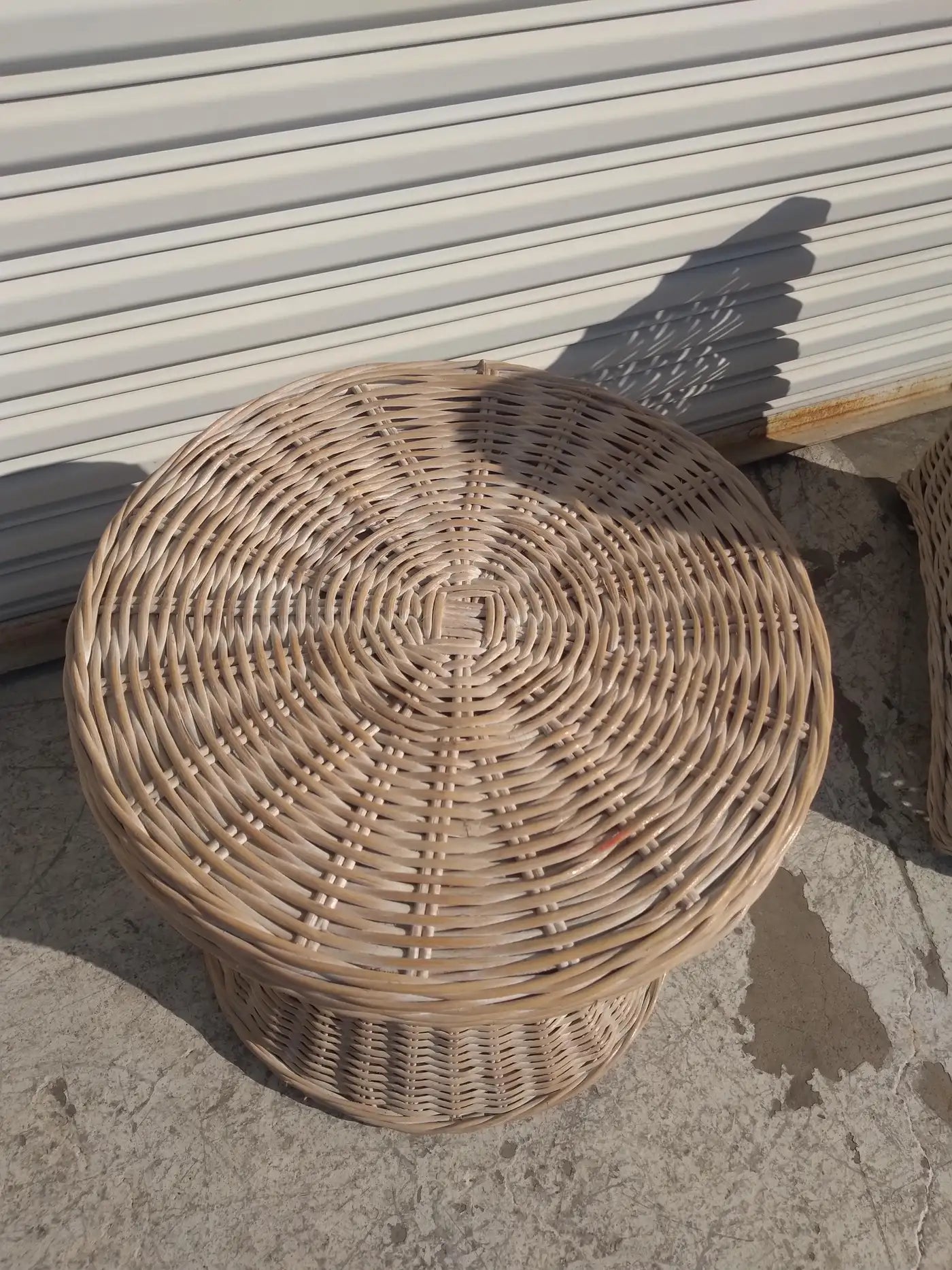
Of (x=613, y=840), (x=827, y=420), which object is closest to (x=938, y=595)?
(x=827, y=420)

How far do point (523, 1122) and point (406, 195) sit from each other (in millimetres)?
1291

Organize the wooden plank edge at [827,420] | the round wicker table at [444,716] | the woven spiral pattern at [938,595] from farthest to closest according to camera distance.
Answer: the wooden plank edge at [827,420], the woven spiral pattern at [938,595], the round wicker table at [444,716]

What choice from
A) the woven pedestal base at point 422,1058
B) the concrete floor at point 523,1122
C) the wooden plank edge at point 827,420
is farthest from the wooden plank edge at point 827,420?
the woven pedestal base at point 422,1058

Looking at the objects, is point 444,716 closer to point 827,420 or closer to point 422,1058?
point 422,1058

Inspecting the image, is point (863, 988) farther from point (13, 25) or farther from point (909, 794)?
point (13, 25)

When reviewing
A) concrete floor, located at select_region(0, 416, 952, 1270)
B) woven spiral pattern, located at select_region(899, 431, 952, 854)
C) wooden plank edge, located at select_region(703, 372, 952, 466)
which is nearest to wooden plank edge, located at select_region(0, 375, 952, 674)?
wooden plank edge, located at select_region(703, 372, 952, 466)

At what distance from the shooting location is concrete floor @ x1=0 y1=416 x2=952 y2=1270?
128 cm

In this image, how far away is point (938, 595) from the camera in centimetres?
180

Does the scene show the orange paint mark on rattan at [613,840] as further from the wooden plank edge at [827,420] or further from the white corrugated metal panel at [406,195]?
the wooden plank edge at [827,420]

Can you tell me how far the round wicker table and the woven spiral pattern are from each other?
2.09 feet

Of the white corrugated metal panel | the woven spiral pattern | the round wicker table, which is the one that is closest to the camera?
the round wicker table

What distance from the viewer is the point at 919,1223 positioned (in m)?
1.32

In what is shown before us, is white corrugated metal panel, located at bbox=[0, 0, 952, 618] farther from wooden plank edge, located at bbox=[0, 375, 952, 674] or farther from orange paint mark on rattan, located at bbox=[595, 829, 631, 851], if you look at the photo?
orange paint mark on rattan, located at bbox=[595, 829, 631, 851]

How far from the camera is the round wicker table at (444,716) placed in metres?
0.90
